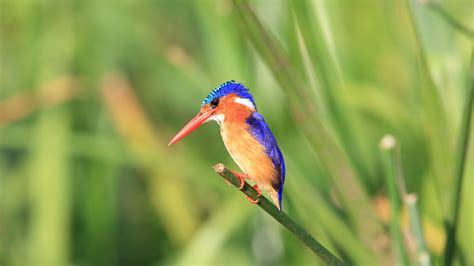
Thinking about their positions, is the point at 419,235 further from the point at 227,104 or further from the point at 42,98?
the point at 42,98

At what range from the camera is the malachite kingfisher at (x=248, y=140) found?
0.94m

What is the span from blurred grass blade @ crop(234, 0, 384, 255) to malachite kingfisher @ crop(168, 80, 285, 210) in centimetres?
31

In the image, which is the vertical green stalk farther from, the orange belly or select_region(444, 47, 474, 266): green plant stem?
the orange belly

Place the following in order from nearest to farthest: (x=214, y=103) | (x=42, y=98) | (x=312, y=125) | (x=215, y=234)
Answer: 1. (x=214, y=103)
2. (x=312, y=125)
3. (x=215, y=234)
4. (x=42, y=98)

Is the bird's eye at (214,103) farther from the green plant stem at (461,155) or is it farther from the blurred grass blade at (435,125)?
the blurred grass blade at (435,125)

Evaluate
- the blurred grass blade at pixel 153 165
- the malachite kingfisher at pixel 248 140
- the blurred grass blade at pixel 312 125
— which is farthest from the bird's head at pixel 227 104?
the blurred grass blade at pixel 153 165

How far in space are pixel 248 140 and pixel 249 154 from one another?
0.7 inches

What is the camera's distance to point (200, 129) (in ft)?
8.30

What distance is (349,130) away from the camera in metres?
1.74

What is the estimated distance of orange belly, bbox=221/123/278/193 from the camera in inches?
36.9

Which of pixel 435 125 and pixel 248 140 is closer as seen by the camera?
pixel 248 140

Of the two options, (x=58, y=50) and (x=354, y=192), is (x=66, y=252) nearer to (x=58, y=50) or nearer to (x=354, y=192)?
(x=58, y=50)

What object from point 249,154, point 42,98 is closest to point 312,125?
point 249,154

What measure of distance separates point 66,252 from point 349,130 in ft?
3.41
